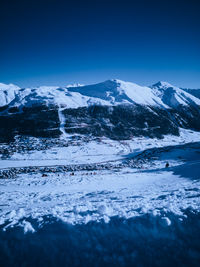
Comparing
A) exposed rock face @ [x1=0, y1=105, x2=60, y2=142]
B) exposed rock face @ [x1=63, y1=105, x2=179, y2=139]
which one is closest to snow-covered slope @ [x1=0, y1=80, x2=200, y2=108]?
exposed rock face @ [x1=63, y1=105, x2=179, y2=139]

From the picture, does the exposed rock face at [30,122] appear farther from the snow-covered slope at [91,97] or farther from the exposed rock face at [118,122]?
the snow-covered slope at [91,97]

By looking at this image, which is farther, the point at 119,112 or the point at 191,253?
the point at 119,112

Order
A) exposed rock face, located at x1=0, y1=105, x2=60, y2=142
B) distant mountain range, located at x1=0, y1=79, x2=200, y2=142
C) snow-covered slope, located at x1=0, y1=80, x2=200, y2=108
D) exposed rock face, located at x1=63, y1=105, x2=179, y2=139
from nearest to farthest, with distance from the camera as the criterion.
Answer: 1. exposed rock face, located at x1=0, y1=105, x2=60, y2=142
2. distant mountain range, located at x1=0, y1=79, x2=200, y2=142
3. exposed rock face, located at x1=63, y1=105, x2=179, y2=139
4. snow-covered slope, located at x1=0, y1=80, x2=200, y2=108

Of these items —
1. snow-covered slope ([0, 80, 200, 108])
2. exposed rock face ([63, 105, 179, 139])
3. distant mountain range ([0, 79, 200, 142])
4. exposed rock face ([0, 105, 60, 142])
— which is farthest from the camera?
snow-covered slope ([0, 80, 200, 108])

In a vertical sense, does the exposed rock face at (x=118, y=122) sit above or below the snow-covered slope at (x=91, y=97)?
below

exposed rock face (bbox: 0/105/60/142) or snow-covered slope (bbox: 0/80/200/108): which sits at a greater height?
snow-covered slope (bbox: 0/80/200/108)

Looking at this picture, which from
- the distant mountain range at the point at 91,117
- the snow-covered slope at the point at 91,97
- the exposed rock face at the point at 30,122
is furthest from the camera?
the snow-covered slope at the point at 91,97

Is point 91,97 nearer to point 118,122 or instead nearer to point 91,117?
point 91,117

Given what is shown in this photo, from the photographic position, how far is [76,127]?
79000 mm

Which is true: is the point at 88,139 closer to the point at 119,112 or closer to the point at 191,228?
the point at 119,112

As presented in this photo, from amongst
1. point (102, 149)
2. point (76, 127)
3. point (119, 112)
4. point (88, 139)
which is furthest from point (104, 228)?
point (119, 112)

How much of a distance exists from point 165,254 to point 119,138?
6836cm

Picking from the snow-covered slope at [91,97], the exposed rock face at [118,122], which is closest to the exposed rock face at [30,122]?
the exposed rock face at [118,122]

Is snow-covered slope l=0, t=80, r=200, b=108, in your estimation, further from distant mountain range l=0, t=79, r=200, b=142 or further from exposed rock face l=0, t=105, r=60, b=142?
exposed rock face l=0, t=105, r=60, b=142
